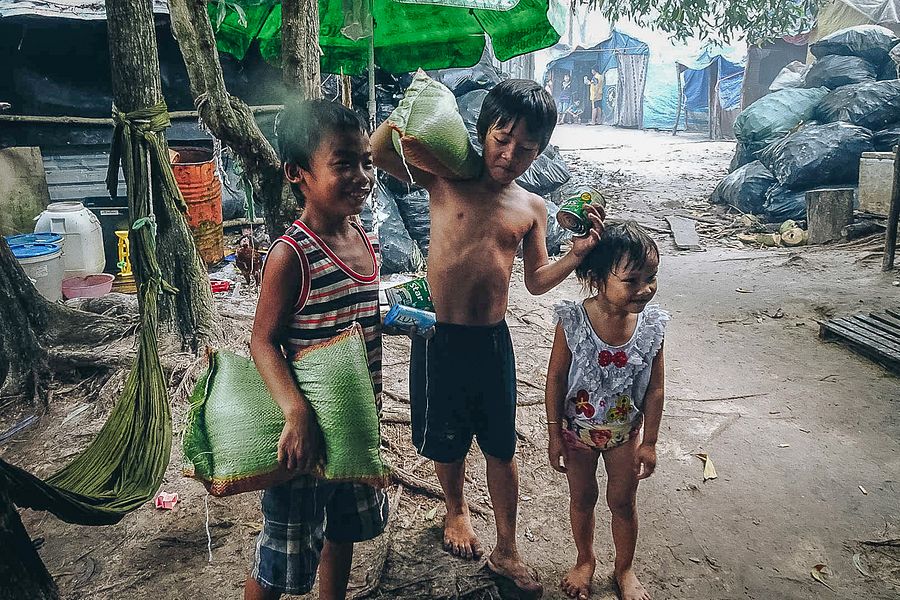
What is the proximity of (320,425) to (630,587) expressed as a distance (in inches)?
47.6

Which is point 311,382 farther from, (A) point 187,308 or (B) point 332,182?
(A) point 187,308

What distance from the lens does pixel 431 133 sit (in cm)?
179

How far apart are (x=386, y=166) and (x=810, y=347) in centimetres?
331

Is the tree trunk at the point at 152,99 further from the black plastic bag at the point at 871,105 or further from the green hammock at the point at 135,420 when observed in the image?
the black plastic bag at the point at 871,105

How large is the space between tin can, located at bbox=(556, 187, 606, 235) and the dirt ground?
3.84ft

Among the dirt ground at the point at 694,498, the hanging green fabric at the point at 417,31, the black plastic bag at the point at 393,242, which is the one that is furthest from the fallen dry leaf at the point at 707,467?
the black plastic bag at the point at 393,242

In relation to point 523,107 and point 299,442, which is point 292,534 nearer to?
point 299,442

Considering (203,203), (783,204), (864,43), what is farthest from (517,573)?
(864,43)

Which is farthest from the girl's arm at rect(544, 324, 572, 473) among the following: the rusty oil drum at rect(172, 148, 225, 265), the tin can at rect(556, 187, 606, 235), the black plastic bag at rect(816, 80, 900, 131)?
the black plastic bag at rect(816, 80, 900, 131)

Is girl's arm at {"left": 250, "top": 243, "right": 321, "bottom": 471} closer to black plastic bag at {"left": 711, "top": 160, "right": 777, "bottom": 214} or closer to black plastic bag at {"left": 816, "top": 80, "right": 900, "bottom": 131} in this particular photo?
black plastic bag at {"left": 711, "top": 160, "right": 777, "bottom": 214}

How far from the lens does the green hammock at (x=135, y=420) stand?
173 centimetres

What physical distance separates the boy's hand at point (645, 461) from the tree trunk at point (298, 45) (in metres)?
1.54

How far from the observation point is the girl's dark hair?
1742mm

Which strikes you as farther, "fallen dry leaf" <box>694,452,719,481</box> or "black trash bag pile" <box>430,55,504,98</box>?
"black trash bag pile" <box>430,55,504,98</box>
